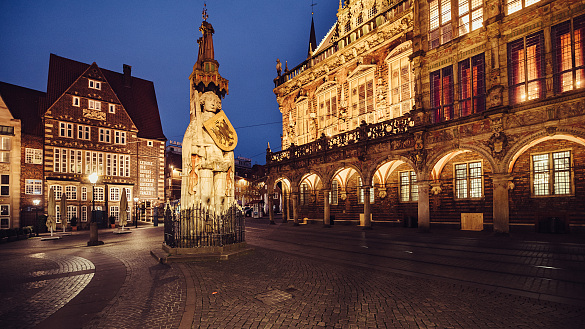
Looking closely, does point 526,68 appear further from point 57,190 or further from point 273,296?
point 57,190

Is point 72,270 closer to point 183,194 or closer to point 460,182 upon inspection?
point 183,194

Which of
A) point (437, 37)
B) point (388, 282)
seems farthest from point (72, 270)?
point (437, 37)

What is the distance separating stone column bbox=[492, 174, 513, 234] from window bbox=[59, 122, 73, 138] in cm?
3959

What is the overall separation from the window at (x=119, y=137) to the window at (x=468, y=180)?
36369 millimetres

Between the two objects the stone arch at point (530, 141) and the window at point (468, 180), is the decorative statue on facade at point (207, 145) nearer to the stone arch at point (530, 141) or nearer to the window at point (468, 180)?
the stone arch at point (530, 141)

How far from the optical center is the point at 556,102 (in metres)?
13.2

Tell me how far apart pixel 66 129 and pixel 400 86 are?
1365 inches

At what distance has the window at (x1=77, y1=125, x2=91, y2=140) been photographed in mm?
35397

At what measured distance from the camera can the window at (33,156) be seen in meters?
32.8

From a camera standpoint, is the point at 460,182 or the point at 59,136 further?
the point at 59,136

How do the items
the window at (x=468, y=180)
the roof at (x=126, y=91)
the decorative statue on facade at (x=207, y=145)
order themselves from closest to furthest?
the decorative statue on facade at (x=207, y=145) → the window at (x=468, y=180) → the roof at (x=126, y=91)

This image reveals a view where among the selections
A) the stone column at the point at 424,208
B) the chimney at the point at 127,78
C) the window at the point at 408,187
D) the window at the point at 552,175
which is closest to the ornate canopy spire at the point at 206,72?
the stone column at the point at 424,208

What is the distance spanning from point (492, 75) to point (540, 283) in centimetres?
1201

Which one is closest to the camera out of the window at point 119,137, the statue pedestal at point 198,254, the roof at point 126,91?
the statue pedestal at point 198,254
